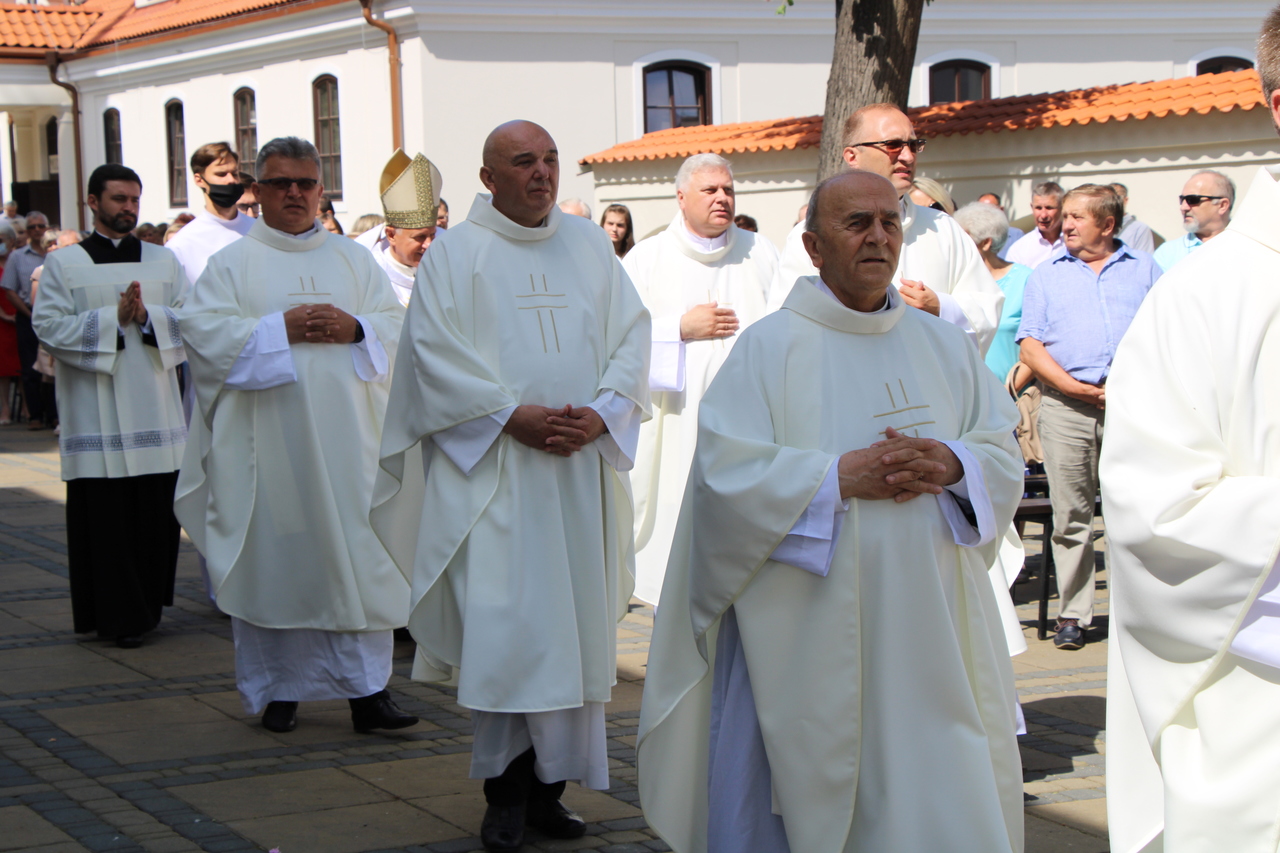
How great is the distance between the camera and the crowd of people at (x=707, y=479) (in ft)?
8.66

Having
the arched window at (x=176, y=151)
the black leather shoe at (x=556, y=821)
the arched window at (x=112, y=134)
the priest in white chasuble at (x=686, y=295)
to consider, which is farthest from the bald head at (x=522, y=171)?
the arched window at (x=112, y=134)

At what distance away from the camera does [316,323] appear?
18.5 ft

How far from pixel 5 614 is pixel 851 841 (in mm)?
5732

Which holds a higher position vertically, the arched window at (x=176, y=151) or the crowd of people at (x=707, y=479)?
the arched window at (x=176, y=151)

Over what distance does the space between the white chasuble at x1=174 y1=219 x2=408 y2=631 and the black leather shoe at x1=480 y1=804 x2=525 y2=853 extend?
1460 mm

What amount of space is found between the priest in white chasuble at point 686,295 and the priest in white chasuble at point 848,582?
10.1ft

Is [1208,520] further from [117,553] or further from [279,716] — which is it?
[117,553]

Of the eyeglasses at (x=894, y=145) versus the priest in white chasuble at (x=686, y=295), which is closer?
the eyeglasses at (x=894, y=145)

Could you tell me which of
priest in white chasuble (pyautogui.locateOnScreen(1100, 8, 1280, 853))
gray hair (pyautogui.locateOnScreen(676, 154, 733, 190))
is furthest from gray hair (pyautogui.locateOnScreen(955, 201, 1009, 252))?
priest in white chasuble (pyautogui.locateOnScreen(1100, 8, 1280, 853))

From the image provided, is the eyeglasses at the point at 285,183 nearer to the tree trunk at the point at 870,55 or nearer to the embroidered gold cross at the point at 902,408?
the embroidered gold cross at the point at 902,408

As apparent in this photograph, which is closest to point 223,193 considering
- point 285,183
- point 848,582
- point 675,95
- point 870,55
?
point 285,183

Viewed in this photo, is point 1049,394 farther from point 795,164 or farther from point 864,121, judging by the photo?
point 795,164

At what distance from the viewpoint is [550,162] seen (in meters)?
4.72

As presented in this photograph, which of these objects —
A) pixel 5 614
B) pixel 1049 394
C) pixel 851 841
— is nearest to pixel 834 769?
pixel 851 841
